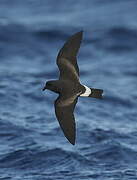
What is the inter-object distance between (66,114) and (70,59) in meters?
0.95

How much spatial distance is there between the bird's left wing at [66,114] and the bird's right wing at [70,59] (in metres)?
0.51

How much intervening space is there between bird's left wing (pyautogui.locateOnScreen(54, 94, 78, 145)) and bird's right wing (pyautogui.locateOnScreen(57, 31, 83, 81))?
0.51 m

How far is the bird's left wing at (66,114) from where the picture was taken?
34.0 feet

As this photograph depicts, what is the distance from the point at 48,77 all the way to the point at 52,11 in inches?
185

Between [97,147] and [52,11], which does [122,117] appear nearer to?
[97,147]

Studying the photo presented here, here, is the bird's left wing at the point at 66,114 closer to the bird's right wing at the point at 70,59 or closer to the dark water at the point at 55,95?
the bird's right wing at the point at 70,59

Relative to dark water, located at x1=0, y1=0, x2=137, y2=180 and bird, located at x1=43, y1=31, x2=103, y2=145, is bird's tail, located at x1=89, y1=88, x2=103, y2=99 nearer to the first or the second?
bird, located at x1=43, y1=31, x2=103, y2=145

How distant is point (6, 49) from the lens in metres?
18.9

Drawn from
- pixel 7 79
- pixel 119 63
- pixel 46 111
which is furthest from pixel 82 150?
pixel 119 63

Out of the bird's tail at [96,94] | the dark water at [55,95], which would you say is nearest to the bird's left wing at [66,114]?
the bird's tail at [96,94]

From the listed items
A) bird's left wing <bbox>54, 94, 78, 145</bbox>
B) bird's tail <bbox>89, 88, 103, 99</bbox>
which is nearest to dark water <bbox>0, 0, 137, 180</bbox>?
bird's left wing <bbox>54, 94, 78, 145</bbox>

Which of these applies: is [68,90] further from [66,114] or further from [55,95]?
[55,95]

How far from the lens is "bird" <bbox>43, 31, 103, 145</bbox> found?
1044cm

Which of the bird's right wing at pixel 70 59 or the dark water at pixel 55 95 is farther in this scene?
the dark water at pixel 55 95
